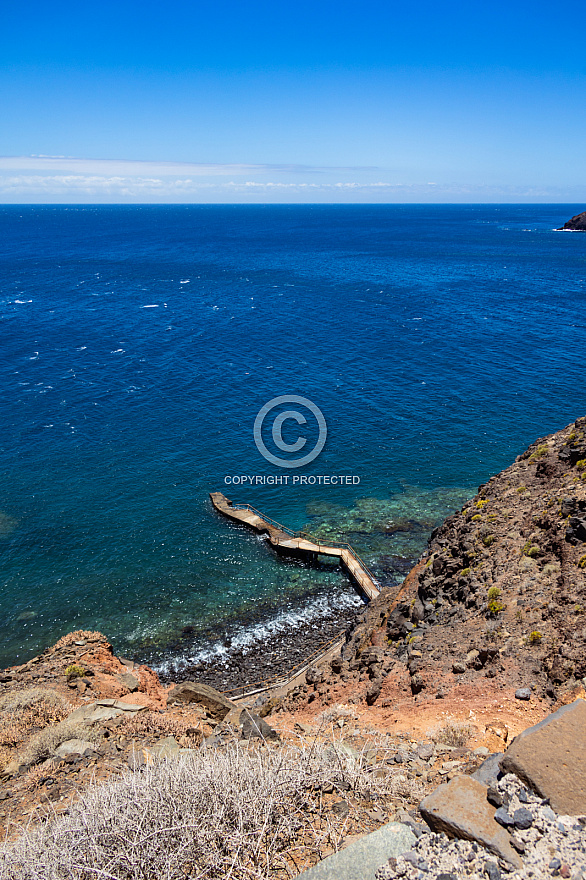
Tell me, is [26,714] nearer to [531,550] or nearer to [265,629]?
[265,629]

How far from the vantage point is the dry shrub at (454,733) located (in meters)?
14.7

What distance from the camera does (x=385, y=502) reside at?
50.5 metres

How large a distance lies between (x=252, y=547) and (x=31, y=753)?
1100 inches

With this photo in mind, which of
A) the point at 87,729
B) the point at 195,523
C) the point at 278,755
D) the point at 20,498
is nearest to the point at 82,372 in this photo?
the point at 20,498

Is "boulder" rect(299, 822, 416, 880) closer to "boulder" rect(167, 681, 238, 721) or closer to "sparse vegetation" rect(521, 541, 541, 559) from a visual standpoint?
"boulder" rect(167, 681, 238, 721)

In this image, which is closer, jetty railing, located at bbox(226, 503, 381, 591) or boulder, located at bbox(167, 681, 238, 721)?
boulder, located at bbox(167, 681, 238, 721)

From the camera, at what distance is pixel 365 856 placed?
370 inches

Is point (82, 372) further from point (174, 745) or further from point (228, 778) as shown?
point (228, 778)

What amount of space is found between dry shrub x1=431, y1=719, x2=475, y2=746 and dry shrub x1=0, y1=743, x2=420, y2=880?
12.1ft

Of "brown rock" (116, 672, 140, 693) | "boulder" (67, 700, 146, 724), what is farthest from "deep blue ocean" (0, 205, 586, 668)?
"boulder" (67, 700, 146, 724)

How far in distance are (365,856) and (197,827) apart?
9.88 feet

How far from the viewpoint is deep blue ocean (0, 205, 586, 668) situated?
4000cm

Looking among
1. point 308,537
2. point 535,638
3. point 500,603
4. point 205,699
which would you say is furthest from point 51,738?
point 308,537

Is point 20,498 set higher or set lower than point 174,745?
lower
